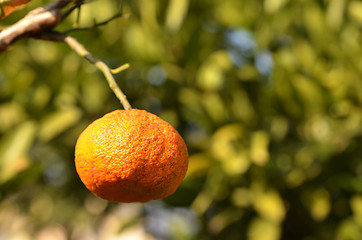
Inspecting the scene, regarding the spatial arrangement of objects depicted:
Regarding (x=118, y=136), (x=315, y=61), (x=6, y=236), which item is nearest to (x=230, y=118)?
(x=315, y=61)

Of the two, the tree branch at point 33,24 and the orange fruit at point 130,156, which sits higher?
the tree branch at point 33,24

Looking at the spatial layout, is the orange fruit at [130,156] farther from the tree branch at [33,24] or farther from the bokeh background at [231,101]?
the bokeh background at [231,101]

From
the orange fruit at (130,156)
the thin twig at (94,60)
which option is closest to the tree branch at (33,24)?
the thin twig at (94,60)

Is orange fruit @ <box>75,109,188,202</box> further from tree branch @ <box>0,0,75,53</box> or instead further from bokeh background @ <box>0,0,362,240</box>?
bokeh background @ <box>0,0,362,240</box>

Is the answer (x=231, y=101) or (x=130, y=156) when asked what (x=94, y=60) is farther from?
(x=231, y=101)

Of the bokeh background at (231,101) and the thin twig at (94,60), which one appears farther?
the bokeh background at (231,101)

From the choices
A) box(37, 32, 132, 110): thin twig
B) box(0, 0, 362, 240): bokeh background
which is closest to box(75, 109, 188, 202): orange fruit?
box(37, 32, 132, 110): thin twig

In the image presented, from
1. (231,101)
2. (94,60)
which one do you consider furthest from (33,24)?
(231,101)
